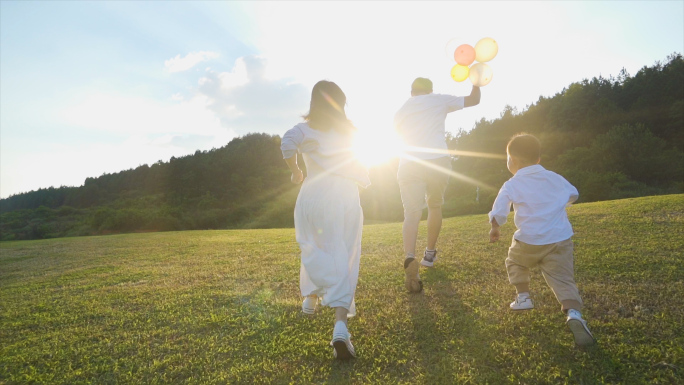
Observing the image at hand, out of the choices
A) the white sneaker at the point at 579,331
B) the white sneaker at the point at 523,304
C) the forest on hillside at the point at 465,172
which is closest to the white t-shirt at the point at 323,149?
the white sneaker at the point at 523,304

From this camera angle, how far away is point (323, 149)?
3.13m

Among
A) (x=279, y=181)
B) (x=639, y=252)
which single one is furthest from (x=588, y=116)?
(x=639, y=252)

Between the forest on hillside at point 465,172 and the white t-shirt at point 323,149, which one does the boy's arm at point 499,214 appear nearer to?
the white t-shirt at point 323,149

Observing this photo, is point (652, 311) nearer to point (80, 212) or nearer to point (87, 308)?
point (87, 308)

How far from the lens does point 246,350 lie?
2.81m

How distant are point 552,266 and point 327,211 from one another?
1813 mm

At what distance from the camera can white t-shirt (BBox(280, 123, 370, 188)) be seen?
10.2 feet

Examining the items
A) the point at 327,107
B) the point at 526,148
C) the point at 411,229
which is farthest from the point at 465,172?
the point at 327,107

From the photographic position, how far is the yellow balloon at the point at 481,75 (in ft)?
14.4

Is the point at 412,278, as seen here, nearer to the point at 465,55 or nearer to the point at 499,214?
the point at 499,214

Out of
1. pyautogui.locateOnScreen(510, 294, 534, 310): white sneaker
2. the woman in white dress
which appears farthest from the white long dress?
pyautogui.locateOnScreen(510, 294, 534, 310): white sneaker

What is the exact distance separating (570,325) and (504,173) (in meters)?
31.9

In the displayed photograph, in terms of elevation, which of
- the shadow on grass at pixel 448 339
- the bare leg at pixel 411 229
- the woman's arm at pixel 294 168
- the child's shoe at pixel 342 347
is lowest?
the shadow on grass at pixel 448 339

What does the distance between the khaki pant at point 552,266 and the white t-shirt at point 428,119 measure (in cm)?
174
